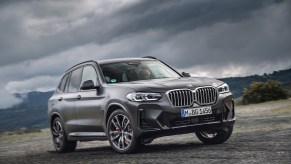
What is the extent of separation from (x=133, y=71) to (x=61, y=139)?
2670 mm

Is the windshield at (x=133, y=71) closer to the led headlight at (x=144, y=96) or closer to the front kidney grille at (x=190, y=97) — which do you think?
the led headlight at (x=144, y=96)

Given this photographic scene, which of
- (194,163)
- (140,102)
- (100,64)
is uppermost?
(100,64)

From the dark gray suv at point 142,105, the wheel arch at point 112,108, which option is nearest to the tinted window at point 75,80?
the dark gray suv at point 142,105

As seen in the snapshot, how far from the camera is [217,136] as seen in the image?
10.1 m

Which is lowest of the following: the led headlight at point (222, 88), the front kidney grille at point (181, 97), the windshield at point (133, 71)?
the front kidney grille at point (181, 97)

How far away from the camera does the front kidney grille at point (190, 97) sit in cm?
876

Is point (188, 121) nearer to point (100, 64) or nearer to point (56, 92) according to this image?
point (100, 64)

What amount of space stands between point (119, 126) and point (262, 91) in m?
24.0

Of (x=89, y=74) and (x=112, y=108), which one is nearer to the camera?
(x=112, y=108)

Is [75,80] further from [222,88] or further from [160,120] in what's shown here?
[222,88]

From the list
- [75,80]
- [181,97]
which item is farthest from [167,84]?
[75,80]

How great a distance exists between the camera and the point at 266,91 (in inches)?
1260

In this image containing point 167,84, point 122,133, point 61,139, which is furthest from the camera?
point 61,139

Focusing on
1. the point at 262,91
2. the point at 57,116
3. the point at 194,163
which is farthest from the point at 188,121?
the point at 262,91
